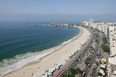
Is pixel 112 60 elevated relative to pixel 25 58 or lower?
elevated

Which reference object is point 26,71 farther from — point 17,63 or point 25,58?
point 25,58

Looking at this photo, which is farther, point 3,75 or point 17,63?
point 17,63

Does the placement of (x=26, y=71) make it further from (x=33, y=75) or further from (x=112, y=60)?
(x=112, y=60)

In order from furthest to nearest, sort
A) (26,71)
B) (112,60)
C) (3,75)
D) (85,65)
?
(85,65)
(26,71)
(3,75)
(112,60)

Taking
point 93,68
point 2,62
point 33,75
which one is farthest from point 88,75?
point 2,62

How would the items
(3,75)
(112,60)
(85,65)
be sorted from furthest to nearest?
(85,65) → (3,75) → (112,60)

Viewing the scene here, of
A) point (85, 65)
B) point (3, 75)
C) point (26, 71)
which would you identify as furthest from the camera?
point (85, 65)

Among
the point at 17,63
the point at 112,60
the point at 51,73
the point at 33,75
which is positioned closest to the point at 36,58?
the point at 17,63

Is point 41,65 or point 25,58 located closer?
point 41,65

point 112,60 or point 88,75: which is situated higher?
point 112,60
